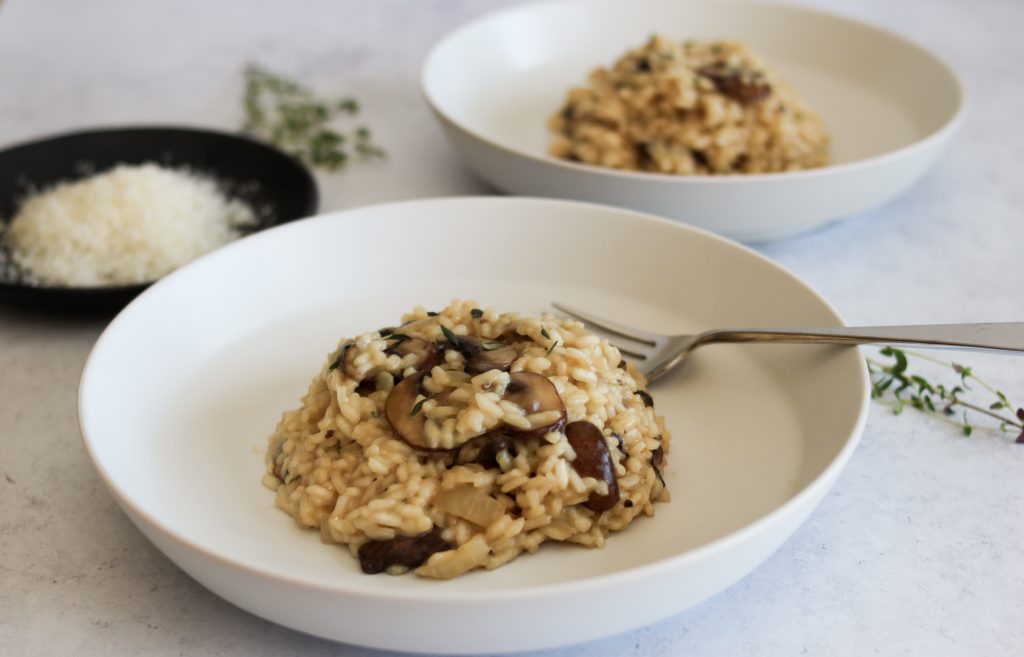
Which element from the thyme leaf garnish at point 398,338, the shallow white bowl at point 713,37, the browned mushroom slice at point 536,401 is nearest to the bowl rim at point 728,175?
the shallow white bowl at point 713,37

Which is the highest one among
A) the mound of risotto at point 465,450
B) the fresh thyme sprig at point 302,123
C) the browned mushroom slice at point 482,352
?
the browned mushroom slice at point 482,352

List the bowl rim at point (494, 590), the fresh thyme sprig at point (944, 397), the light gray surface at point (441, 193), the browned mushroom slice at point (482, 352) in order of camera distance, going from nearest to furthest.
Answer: the bowl rim at point (494, 590), the light gray surface at point (441, 193), the browned mushroom slice at point (482, 352), the fresh thyme sprig at point (944, 397)

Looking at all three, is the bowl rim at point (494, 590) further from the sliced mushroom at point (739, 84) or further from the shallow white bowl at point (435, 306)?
the sliced mushroom at point (739, 84)

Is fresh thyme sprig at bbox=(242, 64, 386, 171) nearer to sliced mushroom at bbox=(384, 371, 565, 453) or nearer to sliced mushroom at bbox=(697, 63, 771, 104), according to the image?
sliced mushroom at bbox=(697, 63, 771, 104)

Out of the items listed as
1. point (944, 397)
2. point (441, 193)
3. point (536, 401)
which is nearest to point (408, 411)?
point (536, 401)

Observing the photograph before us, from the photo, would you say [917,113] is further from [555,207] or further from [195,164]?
[195,164]

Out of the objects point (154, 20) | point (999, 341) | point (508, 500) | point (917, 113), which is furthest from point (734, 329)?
point (154, 20)
